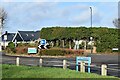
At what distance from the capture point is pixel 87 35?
54750mm

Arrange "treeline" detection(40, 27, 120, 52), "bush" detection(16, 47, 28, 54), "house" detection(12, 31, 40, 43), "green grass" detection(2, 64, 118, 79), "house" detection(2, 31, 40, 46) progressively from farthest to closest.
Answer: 1. "house" detection(12, 31, 40, 43)
2. "house" detection(2, 31, 40, 46)
3. "treeline" detection(40, 27, 120, 52)
4. "bush" detection(16, 47, 28, 54)
5. "green grass" detection(2, 64, 118, 79)

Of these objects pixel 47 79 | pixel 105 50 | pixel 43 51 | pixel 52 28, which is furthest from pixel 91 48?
pixel 47 79

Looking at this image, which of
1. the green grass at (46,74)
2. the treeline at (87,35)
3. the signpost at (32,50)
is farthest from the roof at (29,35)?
the green grass at (46,74)

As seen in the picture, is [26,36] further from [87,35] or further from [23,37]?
[87,35]

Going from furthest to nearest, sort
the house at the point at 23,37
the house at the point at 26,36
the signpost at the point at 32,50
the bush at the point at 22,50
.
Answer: the house at the point at 26,36
the house at the point at 23,37
the bush at the point at 22,50
the signpost at the point at 32,50

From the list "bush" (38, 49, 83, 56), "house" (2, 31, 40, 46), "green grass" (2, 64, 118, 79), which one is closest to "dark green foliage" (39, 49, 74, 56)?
"bush" (38, 49, 83, 56)

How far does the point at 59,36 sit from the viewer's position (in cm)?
5591

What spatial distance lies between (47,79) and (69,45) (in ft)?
138

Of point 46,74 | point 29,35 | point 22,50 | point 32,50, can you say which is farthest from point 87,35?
point 29,35

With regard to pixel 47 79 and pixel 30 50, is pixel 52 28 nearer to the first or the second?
pixel 30 50

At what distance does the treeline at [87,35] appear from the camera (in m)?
52.6

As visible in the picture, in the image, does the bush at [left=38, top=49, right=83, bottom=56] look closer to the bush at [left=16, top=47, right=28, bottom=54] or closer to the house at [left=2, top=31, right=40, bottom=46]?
the bush at [left=16, top=47, right=28, bottom=54]

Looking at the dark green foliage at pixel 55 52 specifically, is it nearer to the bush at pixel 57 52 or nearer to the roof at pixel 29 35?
the bush at pixel 57 52

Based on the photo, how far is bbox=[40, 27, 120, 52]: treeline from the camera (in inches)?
2072
